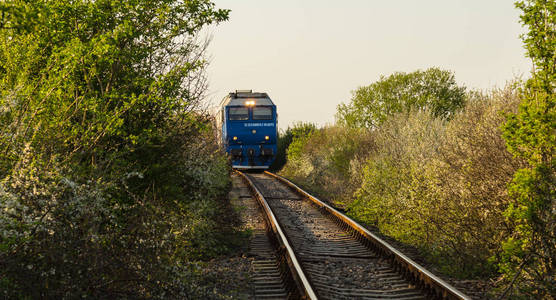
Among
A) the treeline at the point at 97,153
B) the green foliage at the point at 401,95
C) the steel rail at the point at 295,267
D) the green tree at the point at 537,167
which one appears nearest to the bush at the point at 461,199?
Result: the green tree at the point at 537,167

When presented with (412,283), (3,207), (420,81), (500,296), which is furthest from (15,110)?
(420,81)

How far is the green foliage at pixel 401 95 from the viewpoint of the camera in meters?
38.9

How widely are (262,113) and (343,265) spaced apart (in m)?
20.1

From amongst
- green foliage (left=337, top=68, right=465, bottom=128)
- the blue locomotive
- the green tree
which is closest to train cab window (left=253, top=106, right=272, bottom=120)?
the blue locomotive

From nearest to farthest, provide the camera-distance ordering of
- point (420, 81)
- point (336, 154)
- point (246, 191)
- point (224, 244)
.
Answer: point (224, 244)
point (246, 191)
point (336, 154)
point (420, 81)

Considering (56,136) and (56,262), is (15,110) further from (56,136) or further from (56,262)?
(56,262)

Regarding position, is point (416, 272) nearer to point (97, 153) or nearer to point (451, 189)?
point (451, 189)

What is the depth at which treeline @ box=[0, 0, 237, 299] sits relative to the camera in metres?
4.80

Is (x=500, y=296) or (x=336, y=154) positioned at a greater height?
(x=336, y=154)

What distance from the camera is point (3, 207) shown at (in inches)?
183

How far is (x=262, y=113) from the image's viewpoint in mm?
27766

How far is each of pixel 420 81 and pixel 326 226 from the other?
101ft

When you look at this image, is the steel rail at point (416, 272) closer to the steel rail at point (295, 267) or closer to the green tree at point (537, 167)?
the green tree at point (537, 167)

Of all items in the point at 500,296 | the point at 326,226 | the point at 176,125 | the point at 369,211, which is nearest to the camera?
the point at 500,296
